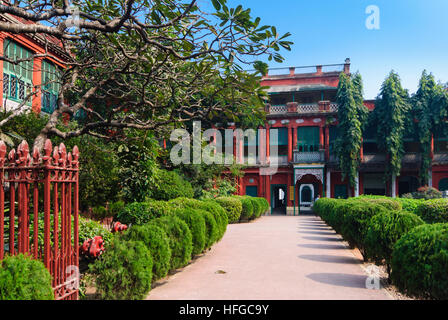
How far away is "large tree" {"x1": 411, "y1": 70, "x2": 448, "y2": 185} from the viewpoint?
27328mm

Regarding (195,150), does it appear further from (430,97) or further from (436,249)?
(430,97)

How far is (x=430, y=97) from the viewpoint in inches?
1102

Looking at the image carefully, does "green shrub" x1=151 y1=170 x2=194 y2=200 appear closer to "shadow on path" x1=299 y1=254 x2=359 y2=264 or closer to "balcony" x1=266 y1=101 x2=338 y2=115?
"shadow on path" x1=299 y1=254 x2=359 y2=264

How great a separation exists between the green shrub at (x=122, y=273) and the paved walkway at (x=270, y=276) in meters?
0.72

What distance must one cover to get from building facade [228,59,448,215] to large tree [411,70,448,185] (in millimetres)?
894

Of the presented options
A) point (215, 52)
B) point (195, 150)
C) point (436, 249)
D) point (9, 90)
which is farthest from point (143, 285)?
point (195, 150)

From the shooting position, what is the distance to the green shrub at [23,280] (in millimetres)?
3266

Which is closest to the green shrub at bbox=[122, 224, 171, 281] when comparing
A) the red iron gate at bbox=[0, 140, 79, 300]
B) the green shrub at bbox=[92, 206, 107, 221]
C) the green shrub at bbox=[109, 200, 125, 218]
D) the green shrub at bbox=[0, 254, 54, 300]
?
the red iron gate at bbox=[0, 140, 79, 300]

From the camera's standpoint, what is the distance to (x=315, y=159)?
97.9ft

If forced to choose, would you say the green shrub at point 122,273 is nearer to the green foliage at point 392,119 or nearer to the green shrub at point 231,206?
the green shrub at point 231,206

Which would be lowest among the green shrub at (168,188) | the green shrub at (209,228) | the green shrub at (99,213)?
the green shrub at (99,213)

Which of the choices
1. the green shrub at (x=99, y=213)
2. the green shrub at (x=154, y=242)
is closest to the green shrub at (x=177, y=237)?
the green shrub at (x=154, y=242)

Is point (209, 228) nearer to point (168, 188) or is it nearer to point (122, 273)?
point (122, 273)

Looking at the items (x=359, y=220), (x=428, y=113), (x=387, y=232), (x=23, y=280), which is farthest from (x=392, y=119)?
(x=23, y=280)
